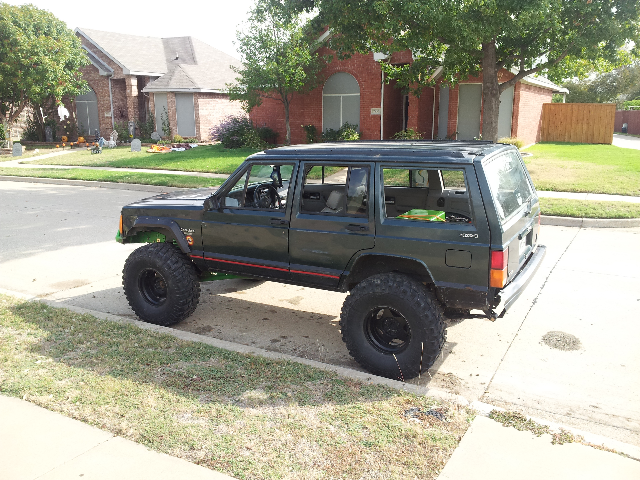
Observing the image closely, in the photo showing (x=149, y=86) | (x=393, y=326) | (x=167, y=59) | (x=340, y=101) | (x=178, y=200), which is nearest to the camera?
(x=393, y=326)

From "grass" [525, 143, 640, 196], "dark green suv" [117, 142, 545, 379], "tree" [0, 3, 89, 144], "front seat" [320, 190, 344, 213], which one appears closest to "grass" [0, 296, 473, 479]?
"dark green suv" [117, 142, 545, 379]

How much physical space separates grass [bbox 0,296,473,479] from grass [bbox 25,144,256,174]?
13.7 m

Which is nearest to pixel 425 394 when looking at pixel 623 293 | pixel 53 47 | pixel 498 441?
pixel 498 441

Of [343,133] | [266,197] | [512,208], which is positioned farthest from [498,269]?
[343,133]

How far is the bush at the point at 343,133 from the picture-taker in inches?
872

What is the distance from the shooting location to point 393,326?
488 centimetres

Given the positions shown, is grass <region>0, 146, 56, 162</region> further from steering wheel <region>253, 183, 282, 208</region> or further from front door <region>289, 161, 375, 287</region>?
front door <region>289, 161, 375, 287</region>

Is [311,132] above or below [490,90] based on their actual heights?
below

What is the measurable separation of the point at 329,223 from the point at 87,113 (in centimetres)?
3310

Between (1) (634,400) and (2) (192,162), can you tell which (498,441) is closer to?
(1) (634,400)

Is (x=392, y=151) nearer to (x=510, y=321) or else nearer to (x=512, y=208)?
(x=512, y=208)

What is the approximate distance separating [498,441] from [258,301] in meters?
3.78

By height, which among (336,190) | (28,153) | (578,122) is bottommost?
(28,153)

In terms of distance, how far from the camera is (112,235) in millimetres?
10250
